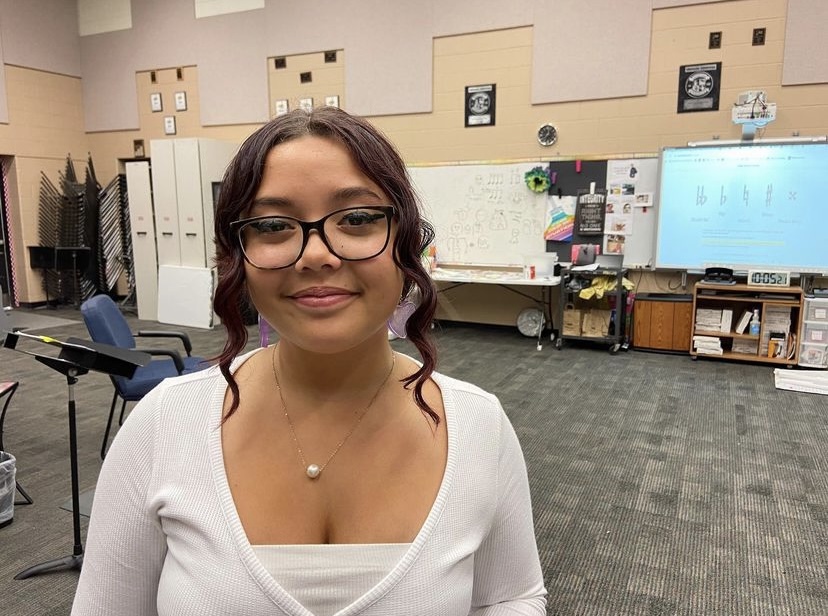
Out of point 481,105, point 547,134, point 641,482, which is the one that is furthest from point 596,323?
point 641,482

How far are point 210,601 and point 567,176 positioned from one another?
5379 mm

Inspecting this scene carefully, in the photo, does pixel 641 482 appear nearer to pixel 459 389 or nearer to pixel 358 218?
pixel 459 389

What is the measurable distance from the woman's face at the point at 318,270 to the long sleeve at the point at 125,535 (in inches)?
10.9

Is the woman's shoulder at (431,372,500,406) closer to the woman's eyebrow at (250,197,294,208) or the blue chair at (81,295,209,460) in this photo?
the woman's eyebrow at (250,197,294,208)

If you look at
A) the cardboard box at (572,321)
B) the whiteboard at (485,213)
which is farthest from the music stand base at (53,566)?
the cardboard box at (572,321)

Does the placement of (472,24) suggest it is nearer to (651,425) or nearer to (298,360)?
(651,425)

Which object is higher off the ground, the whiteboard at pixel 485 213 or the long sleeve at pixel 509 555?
the whiteboard at pixel 485 213

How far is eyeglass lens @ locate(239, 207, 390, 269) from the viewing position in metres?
0.67

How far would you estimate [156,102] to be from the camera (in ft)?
24.8

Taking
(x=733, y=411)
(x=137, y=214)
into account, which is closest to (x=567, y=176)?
(x=733, y=411)

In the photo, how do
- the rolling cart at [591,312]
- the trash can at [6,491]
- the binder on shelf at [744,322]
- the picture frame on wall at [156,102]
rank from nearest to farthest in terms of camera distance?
the trash can at [6,491] < the binder on shelf at [744,322] < the rolling cart at [591,312] < the picture frame on wall at [156,102]

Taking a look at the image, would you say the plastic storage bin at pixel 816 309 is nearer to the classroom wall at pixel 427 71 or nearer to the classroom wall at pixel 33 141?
the classroom wall at pixel 427 71

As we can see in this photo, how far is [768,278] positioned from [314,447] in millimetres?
4959

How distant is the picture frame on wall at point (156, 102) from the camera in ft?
24.8
